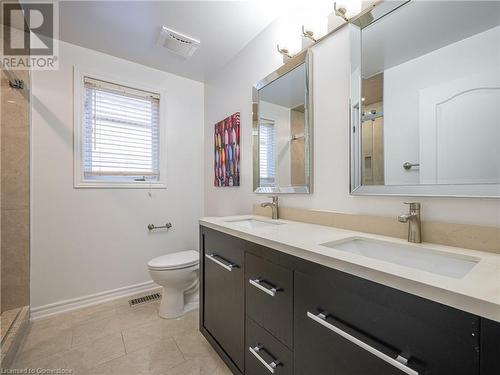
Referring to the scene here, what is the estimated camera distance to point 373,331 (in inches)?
24.8


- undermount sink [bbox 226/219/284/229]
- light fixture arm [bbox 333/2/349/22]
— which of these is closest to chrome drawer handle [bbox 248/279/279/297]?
undermount sink [bbox 226/219/284/229]

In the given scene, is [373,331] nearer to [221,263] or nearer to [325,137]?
[221,263]

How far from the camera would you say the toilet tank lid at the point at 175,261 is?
72.0 inches

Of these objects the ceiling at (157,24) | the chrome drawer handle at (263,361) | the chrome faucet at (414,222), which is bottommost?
the chrome drawer handle at (263,361)

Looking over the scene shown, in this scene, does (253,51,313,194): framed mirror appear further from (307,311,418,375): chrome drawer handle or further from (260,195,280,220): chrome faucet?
(307,311,418,375): chrome drawer handle

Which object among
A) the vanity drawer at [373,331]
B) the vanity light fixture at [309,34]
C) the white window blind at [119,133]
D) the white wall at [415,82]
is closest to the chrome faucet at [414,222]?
the white wall at [415,82]

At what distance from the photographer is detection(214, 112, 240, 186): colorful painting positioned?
220cm

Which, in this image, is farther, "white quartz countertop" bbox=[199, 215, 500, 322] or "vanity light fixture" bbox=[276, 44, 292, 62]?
"vanity light fixture" bbox=[276, 44, 292, 62]

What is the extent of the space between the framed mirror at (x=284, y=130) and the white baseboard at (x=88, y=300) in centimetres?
162

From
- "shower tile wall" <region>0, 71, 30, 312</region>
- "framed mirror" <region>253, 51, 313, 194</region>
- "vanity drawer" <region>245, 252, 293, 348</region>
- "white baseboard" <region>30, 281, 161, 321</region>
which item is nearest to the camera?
"vanity drawer" <region>245, 252, 293, 348</region>

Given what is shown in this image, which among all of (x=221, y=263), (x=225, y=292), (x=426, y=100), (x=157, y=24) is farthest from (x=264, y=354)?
(x=157, y=24)

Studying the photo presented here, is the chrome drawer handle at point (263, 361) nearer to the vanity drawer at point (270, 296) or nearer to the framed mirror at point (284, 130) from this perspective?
the vanity drawer at point (270, 296)

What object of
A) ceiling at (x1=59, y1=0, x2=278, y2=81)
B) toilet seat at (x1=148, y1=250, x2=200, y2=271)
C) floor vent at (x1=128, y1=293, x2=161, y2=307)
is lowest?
floor vent at (x1=128, y1=293, x2=161, y2=307)

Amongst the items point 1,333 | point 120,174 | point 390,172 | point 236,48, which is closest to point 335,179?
point 390,172
